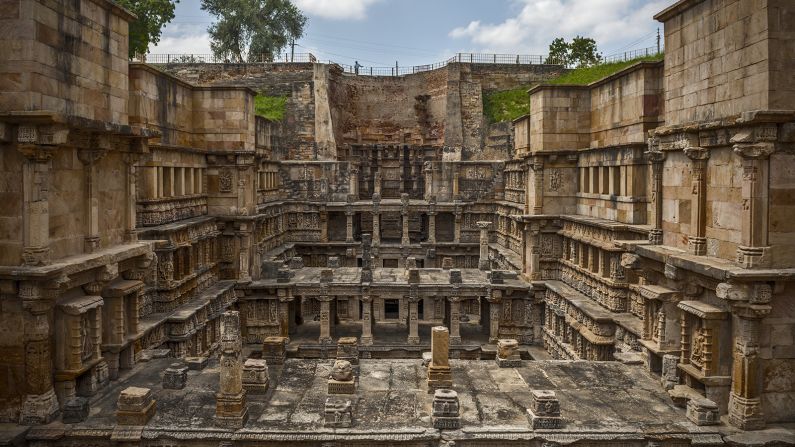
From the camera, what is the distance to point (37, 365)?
13.6 metres

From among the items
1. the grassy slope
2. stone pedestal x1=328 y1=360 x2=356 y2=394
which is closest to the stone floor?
stone pedestal x1=328 y1=360 x2=356 y2=394

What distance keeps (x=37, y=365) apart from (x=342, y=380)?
22.2 ft

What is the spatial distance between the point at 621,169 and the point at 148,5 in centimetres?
3230

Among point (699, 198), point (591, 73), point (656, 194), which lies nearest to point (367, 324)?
point (656, 194)

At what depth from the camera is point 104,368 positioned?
1614 cm

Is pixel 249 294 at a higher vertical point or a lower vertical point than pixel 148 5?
lower

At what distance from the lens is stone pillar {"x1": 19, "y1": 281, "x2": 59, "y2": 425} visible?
13500mm

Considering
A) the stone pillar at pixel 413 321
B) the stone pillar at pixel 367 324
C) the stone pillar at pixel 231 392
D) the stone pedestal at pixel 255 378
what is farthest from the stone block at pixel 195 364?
the stone pillar at pixel 413 321

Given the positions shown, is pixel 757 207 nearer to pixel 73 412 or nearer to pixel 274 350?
pixel 274 350

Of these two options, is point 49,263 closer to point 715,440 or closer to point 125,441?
point 125,441

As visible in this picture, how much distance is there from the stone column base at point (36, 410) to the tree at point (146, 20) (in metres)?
30.8

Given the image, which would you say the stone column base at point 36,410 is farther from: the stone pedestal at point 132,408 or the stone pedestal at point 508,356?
the stone pedestal at point 508,356

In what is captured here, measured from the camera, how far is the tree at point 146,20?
131ft

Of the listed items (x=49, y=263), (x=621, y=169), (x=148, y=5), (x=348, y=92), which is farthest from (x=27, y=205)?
(x=348, y=92)
